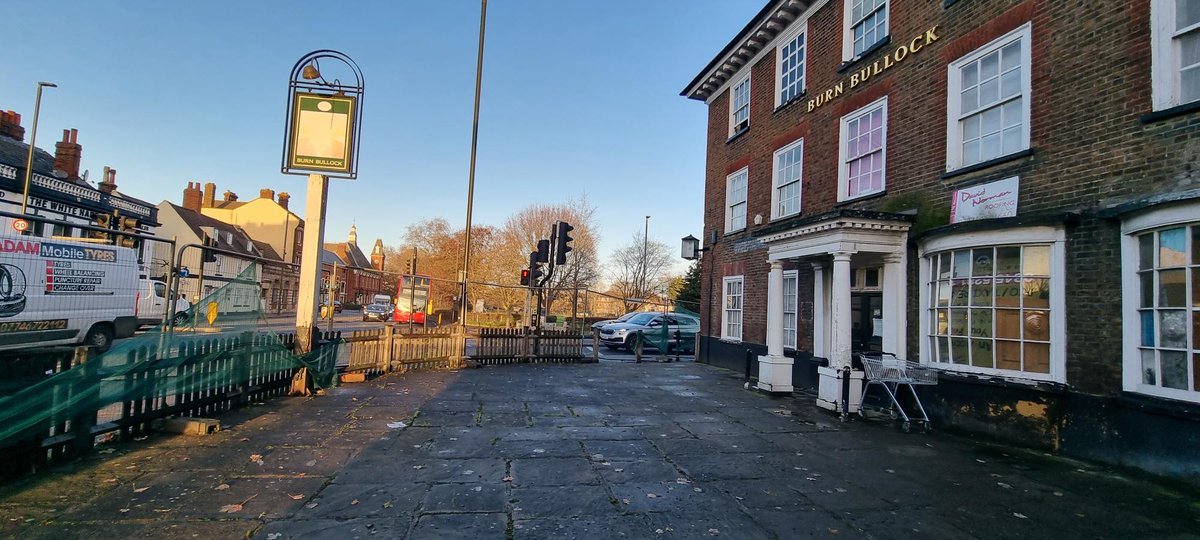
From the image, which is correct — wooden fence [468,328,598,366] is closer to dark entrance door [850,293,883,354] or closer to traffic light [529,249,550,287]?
traffic light [529,249,550,287]

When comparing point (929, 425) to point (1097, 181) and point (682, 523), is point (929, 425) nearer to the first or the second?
point (1097, 181)

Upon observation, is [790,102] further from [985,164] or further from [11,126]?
[11,126]

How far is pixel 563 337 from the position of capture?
15914 millimetres

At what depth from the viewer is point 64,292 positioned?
12.6 metres

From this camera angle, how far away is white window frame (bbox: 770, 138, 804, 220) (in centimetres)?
1232

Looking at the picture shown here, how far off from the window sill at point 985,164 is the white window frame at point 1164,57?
137 centimetres

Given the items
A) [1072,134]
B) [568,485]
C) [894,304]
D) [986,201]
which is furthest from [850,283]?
[568,485]

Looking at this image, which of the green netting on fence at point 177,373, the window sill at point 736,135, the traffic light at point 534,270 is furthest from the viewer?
the window sill at point 736,135

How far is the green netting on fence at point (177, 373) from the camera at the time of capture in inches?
189

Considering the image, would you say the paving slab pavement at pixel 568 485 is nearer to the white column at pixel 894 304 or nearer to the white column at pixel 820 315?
the white column at pixel 894 304

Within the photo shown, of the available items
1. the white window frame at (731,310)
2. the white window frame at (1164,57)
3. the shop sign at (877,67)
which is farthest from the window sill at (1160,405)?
the white window frame at (731,310)

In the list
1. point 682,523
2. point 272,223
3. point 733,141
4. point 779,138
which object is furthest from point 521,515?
point 272,223

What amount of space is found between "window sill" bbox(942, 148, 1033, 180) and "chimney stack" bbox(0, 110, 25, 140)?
36.4m

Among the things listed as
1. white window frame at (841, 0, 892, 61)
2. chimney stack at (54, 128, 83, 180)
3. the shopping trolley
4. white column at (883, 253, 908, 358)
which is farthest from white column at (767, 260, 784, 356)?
chimney stack at (54, 128, 83, 180)
